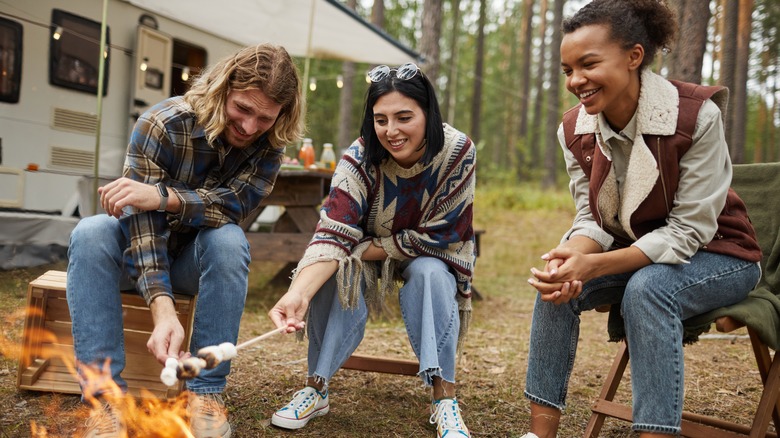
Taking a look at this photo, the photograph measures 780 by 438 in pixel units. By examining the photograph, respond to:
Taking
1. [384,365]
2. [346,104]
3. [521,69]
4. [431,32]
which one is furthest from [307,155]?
[521,69]

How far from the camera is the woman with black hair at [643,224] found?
5.85 feet

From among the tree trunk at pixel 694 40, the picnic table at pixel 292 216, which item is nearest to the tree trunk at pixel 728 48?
the tree trunk at pixel 694 40

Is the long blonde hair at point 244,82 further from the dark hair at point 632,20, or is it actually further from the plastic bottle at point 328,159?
the plastic bottle at point 328,159

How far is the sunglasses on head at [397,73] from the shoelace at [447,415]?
112cm

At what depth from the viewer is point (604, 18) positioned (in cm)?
185

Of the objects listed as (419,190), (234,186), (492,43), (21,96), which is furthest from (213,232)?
(492,43)

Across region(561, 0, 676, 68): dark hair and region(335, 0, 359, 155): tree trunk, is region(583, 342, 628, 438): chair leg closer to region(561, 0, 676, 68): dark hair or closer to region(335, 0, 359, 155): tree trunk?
region(561, 0, 676, 68): dark hair

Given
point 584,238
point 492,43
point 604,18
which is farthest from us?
point 492,43

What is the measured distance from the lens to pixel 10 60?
4273mm

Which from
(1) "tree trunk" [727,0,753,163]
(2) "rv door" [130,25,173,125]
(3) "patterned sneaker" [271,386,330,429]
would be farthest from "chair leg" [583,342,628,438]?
(1) "tree trunk" [727,0,753,163]

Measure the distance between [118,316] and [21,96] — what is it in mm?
3224

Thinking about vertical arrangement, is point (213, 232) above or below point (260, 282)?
above

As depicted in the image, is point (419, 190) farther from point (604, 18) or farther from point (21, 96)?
point (21, 96)

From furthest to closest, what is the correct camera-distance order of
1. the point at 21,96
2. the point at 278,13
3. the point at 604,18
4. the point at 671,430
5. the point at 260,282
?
the point at 278,13 → the point at 260,282 → the point at 21,96 → the point at 604,18 → the point at 671,430
